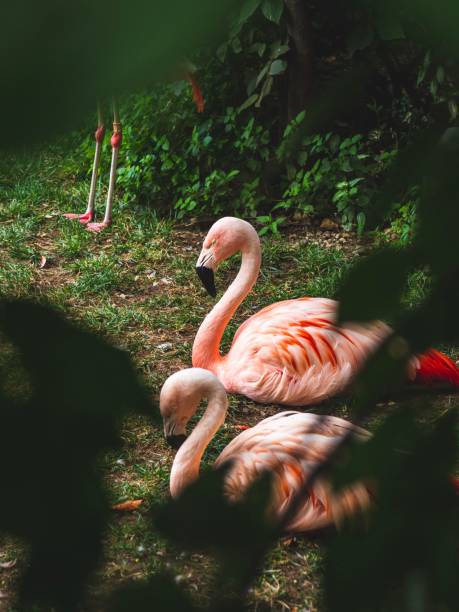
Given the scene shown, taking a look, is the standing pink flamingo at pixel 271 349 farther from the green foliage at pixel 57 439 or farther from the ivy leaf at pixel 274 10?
the green foliage at pixel 57 439

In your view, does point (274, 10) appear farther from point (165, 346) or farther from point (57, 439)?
point (165, 346)

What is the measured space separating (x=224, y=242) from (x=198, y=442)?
3.94 ft

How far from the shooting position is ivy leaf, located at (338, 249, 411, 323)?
0.46 metres

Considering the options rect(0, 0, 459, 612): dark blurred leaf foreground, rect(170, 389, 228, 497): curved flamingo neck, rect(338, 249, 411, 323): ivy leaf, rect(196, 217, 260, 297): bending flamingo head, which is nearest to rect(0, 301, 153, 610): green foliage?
rect(0, 0, 459, 612): dark blurred leaf foreground

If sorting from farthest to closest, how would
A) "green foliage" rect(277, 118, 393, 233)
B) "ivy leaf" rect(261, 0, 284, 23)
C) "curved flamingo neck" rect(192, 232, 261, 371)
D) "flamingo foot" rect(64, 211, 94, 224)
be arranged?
"flamingo foot" rect(64, 211, 94, 224), "green foliage" rect(277, 118, 393, 233), "curved flamingo neck" rect(192, 232, 261, 371), "ivy leaf" rect(261, 0, 284, 23)

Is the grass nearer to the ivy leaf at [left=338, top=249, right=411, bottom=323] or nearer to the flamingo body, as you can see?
the flamingo body

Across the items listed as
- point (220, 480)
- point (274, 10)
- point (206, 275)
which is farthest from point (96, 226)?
point (220, 480)

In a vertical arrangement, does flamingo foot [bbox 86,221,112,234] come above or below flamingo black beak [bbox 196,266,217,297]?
above

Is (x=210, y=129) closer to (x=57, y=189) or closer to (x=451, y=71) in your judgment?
(x=57, y=189)

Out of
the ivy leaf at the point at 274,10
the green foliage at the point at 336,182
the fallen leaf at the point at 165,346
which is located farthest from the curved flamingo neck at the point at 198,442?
the green foliage at the point at 336,182

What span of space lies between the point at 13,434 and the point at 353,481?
0.67ft

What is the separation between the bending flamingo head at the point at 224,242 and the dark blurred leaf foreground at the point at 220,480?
9.73 ft

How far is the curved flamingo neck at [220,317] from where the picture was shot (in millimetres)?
3287

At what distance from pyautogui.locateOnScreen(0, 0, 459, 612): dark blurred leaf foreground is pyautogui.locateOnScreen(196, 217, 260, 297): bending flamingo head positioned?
9.73 feet
